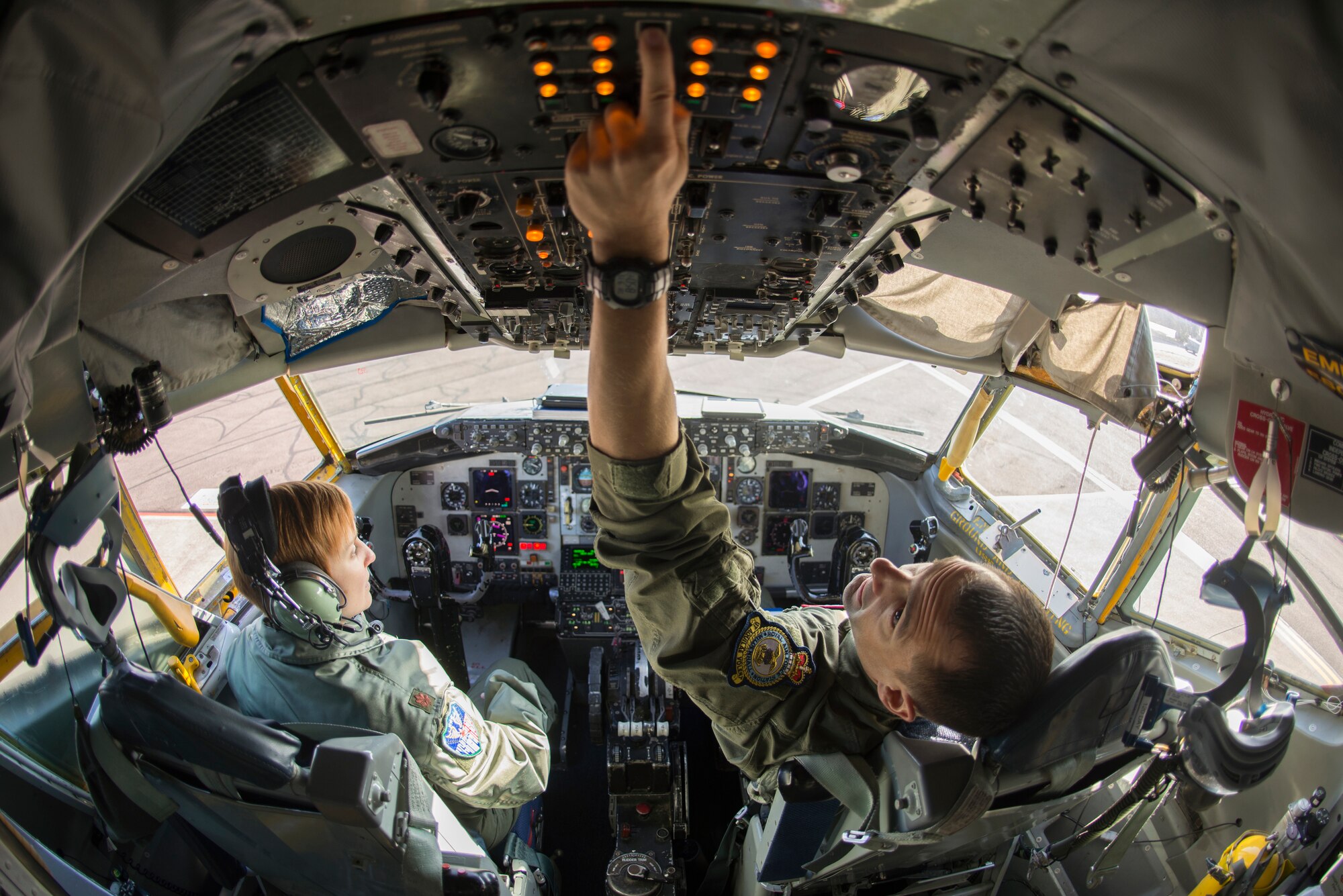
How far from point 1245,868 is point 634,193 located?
215 centimetres

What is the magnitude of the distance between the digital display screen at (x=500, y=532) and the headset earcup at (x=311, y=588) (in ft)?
8.61

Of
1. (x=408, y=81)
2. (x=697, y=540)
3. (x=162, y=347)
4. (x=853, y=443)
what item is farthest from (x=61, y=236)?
(x=853, y=443)

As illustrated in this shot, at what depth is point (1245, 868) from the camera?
1.89 metres

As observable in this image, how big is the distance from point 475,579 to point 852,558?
7.34 feet

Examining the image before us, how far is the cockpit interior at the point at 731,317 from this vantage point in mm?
920

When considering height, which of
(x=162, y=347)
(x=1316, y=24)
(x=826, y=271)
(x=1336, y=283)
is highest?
(x=826, y=271)

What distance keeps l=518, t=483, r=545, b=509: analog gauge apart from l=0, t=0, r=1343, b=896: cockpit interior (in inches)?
65.4

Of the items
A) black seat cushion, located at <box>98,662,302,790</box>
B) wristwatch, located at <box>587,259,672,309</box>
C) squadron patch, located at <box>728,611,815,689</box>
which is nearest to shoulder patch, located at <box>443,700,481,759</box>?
black seat cushion, located at <box>98,662,302,790</box>

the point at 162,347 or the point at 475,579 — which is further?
the point at 475,579

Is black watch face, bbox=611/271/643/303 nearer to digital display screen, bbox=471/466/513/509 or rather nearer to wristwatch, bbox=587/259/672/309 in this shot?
wristwatch, bbox=587/259/672/309

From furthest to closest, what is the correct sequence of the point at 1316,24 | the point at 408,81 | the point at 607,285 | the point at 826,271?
the point at 826,271 → the point at 408,81 → the point at 607,285 → the point at 1316,24

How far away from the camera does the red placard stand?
1.18 m

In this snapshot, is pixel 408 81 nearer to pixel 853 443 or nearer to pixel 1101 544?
pixel 853 443

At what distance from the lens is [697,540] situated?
142 centimetres
